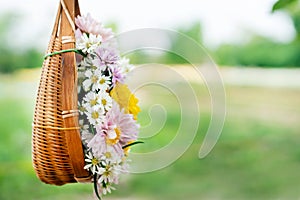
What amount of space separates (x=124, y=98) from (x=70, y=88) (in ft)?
0.35

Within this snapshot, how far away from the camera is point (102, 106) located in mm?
819

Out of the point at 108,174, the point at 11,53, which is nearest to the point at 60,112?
the point at 108,174

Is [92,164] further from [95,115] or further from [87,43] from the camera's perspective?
[87,43]

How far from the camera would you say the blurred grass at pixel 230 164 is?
6.91 feet

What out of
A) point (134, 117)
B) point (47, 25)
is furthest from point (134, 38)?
point (47, 25)

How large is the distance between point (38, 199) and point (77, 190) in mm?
160

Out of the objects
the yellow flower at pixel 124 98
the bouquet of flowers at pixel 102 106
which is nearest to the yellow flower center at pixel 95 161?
the bouquet of flowers at pixel 102 106

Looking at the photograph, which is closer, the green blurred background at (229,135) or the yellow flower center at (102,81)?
the yellow flower center at (102,81)

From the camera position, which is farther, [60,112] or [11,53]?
[11,53]

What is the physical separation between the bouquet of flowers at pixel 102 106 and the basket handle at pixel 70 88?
0.04 feet

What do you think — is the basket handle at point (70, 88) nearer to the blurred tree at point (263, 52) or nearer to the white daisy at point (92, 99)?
the white daisy at point (92, 99)

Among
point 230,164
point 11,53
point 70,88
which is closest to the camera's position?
point 70,88

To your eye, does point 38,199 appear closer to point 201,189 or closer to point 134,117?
point 201,189

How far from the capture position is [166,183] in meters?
2.20
